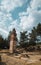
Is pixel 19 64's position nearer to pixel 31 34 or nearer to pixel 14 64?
pixel 14 64

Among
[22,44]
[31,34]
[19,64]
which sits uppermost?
[31,34]

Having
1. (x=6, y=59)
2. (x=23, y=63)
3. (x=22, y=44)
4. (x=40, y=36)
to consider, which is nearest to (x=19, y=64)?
(x=23, y=63)

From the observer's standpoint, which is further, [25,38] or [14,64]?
[25,38]

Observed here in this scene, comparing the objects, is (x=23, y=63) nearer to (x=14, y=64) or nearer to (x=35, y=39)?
(x=14, y=64)

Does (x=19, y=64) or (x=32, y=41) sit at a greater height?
(x=32, y=41)

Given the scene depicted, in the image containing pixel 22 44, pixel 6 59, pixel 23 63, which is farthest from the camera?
pixel 22 44

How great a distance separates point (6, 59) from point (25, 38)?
4339cm

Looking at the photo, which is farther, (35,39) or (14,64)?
(35,39)

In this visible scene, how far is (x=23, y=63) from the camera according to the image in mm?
17594

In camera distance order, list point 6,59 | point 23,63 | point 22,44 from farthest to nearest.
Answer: point 22,44
point 6,59
point 23,63

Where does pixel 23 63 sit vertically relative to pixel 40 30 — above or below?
below

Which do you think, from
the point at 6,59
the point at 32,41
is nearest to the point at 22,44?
the point at 32,41

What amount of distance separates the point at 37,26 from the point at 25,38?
712 centimetres

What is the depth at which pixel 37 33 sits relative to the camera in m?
62.7
